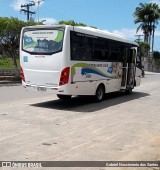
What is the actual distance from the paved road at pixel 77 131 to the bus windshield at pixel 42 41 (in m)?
2.14

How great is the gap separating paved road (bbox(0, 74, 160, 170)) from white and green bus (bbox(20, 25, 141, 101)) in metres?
0.83

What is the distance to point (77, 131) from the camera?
28.3 feet

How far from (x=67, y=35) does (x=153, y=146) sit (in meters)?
5.92

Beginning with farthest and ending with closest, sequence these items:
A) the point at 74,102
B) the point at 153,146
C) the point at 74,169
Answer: the point at 74,102
the point at 153,146
the point at 74,169

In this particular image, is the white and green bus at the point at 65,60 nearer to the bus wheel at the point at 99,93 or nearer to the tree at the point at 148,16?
the bus wheel at the point at 99,93

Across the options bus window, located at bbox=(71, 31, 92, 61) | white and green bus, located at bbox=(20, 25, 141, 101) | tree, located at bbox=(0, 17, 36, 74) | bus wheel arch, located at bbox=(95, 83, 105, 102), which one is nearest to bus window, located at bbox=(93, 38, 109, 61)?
white and green bus, located at bbox=(20, 25, 141, 101)

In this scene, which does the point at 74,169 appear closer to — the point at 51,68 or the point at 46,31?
the point at 51,68

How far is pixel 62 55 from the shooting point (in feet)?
39.2

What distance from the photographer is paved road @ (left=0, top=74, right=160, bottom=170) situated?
6.65m

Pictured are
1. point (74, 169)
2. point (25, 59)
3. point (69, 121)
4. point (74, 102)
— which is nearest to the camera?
point (74, 169)

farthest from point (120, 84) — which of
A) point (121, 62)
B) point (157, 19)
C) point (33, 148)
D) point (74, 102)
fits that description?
point (157, 19)

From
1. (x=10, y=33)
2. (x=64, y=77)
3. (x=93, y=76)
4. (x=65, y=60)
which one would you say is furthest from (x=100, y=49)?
(x=10, y=33)

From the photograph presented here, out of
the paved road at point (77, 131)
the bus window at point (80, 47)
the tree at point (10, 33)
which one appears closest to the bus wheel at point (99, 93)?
the paved road at point (77, 131)

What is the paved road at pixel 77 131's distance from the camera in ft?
21.8
